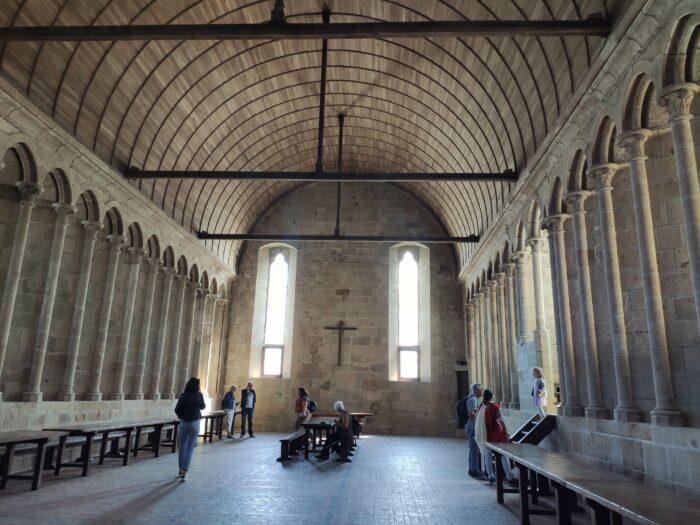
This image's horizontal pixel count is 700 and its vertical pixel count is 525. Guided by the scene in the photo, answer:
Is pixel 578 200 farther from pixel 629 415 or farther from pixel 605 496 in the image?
pixel 605 496

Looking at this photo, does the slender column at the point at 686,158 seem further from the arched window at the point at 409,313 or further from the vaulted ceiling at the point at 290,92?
the arched window at the point at 409,313

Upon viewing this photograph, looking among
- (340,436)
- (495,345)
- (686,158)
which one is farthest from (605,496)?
(495,345)

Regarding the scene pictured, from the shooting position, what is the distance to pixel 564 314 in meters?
9.93

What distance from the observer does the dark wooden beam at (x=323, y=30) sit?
25.5 feet

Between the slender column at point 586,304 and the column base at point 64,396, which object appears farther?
the column base at point 64,396

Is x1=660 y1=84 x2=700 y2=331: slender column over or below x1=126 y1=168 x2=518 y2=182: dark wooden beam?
below

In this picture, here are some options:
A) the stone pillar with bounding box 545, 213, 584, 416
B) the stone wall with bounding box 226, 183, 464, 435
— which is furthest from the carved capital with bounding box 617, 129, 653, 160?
the stone wall with bounding box 226, 183, 464, 435

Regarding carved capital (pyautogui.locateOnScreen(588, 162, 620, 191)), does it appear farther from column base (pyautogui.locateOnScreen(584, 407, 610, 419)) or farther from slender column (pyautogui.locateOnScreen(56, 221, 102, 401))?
slender column (pyautogui.locateOnScreen(56, 221, 102, 401))

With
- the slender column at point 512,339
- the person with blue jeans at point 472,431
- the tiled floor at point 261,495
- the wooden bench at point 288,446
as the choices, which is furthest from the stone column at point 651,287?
the wooden bench at point 288,446

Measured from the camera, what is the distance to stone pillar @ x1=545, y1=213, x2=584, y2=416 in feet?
30.9

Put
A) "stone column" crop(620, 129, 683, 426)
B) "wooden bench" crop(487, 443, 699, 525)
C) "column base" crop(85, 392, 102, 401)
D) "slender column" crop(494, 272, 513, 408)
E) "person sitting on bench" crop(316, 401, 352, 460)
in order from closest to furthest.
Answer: "wooden bench" crop(487, 443, 699, 525) → "stone column" crop(620, 129, 683, 426) → "person sitting on bench" crop(316, 401, 352, 460) → "column base" crop(85, 392, 102, 401) → "slender column" crop(494, 272, 513, 408)

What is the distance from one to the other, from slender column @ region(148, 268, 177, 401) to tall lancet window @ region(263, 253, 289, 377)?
19.0 feet

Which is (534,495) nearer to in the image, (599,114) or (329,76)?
(599,114)

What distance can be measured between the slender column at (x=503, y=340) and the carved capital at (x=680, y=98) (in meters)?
8.95
